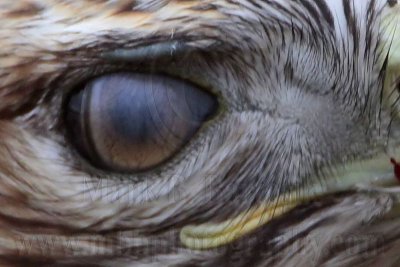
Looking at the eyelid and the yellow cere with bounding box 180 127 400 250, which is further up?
the eyelid

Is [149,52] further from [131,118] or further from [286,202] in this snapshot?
[286,202]

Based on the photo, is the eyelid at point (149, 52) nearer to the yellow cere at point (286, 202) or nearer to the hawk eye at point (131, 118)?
the hawk eye at point (131, 118)

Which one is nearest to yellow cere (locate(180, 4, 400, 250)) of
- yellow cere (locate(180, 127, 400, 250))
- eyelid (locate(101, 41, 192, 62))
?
yellow cere (locate(180, 127, 400, 250))

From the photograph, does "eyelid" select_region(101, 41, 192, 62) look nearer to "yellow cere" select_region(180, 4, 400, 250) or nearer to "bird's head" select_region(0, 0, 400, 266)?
"bird's head" select_region(0, 0, 400, 266)

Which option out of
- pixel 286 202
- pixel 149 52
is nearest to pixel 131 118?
pixel 149 52

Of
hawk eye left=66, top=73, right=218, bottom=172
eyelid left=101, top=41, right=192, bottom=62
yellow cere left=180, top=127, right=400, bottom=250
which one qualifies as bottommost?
yellow cere left=180, top=127, right=400, bottom=250
